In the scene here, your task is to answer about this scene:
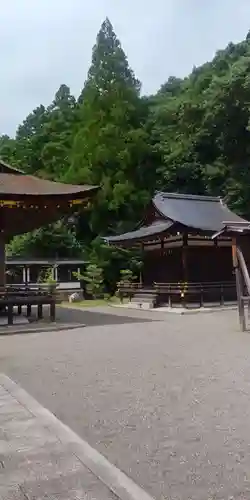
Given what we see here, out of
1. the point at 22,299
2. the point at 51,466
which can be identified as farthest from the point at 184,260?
the point at 51,466

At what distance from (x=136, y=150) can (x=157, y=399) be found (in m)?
29.1

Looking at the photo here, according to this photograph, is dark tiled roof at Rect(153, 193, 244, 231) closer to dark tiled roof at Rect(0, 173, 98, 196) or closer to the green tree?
the green tree

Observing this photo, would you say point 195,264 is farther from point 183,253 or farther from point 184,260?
point 183,253

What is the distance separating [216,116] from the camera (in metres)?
33.0

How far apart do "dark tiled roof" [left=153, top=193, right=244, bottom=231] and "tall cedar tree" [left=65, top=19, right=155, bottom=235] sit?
6.14 m

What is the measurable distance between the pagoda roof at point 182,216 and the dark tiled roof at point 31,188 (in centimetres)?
758

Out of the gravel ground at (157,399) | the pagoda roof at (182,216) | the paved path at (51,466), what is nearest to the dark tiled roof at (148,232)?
the pagoda roof at (182,216)

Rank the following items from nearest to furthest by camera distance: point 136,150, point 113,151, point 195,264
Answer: point 195,264
point 113,151
point 136,150

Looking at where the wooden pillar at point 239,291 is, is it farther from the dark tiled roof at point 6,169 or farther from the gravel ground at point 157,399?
the dark tiled roof at point 6,169

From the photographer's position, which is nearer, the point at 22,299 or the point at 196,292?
the point at 22,299

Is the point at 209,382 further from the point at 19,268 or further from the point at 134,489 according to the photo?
the point at 19,268

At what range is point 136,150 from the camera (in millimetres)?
33344

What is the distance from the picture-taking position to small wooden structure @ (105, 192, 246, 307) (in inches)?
833

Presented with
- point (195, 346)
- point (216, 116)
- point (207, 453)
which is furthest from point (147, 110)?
point (207, 453)
